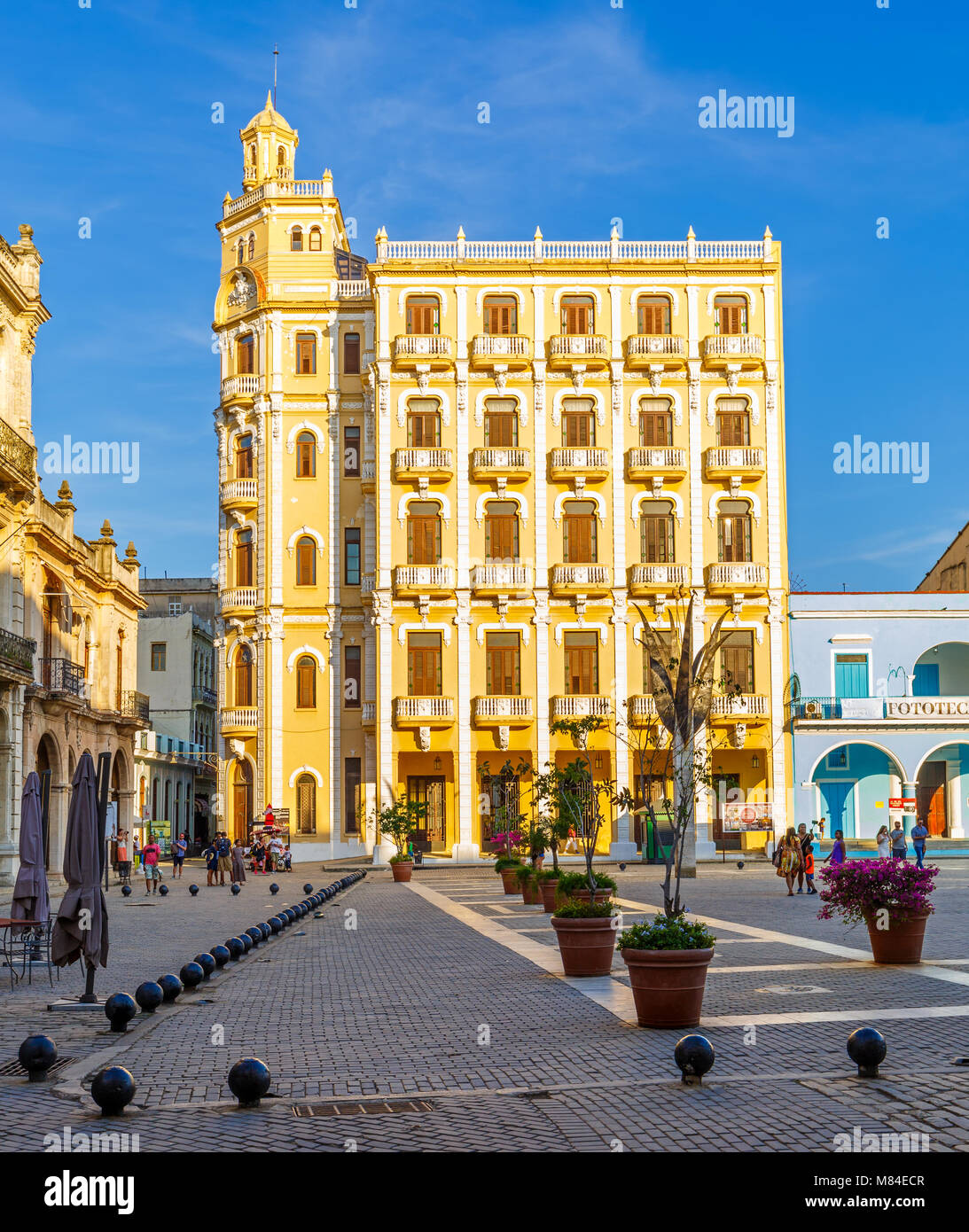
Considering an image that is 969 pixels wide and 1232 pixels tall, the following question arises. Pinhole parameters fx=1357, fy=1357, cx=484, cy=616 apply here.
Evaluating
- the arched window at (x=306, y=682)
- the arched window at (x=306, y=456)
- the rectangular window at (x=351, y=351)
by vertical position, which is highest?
the rectangular window at (x=351, y=351)

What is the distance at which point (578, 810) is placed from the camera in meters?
23.8

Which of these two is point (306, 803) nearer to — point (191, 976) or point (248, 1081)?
point (191, 976)

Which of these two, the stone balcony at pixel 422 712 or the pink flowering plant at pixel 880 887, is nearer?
the pink flowering plant at pixel 880 887

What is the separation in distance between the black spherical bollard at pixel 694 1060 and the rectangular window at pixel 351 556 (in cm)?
4568

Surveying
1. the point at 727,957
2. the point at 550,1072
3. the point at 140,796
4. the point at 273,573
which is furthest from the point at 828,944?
the point at 140,796

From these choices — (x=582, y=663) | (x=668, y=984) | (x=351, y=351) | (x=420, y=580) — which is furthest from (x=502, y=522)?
(x=668, y=984)

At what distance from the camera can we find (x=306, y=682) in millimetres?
53844

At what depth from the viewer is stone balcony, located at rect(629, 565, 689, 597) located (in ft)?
169

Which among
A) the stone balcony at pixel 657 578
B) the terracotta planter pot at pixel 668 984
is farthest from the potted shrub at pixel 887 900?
the stone balcony at pixel 657 578

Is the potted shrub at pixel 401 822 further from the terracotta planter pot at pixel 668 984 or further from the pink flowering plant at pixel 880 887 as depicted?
the terracotta planter pot at pixel 668 984

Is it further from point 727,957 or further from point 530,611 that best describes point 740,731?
point 727,957

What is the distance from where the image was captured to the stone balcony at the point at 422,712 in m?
50.9

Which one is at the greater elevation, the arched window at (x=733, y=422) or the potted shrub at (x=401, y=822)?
the arched window at (x=733, y=422)
